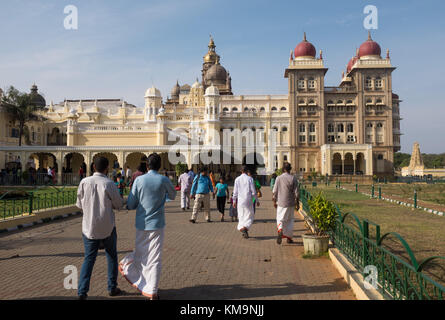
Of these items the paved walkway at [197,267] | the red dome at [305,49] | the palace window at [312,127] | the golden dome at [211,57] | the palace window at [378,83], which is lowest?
the paved walkway at [197,267]

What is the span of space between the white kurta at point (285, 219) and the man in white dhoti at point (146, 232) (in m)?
3.99

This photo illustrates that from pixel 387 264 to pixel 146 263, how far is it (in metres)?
3.07

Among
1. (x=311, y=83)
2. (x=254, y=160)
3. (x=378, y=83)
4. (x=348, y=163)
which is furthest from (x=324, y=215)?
(x=378, y=83)

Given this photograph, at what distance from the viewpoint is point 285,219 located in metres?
8.58

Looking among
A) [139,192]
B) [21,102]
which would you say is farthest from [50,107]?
[139,192]

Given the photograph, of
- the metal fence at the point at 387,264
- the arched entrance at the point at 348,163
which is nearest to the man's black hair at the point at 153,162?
the metal fence at the point at 387,264

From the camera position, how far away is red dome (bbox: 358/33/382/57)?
5391 centimetres

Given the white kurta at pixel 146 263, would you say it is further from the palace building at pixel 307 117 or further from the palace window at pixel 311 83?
the palace window at pixel 311 83

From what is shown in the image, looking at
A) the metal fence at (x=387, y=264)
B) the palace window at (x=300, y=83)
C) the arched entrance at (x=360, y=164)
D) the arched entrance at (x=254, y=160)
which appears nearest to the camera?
the metal fence at (x=387, y=264)

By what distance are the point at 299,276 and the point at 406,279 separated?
7.63 feet

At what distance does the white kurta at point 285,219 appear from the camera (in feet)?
27.9

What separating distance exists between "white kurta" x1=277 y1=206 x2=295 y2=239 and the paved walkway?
0.35 meters

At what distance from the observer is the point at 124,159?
32562 millimetres
